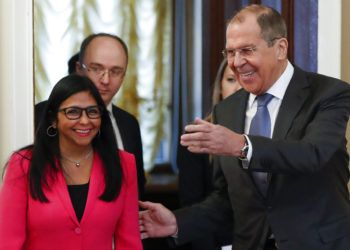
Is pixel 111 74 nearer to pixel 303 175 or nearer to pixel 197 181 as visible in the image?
pixel 197 181

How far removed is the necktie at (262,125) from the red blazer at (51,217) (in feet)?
1.55

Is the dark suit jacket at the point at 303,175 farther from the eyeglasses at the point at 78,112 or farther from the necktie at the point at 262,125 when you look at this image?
the eyeglasses at the point at 78,112

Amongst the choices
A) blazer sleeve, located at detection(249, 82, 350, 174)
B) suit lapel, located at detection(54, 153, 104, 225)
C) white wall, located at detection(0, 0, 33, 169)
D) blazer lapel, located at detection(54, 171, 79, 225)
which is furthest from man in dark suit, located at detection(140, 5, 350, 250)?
white wall, located at detection(0, 0, 33, 169)

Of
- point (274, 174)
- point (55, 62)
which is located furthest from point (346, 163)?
point (55, 62)

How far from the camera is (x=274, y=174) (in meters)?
1.92

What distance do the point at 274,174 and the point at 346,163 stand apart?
0.25 m

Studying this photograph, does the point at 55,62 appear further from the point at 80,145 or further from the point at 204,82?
the point at 80,145

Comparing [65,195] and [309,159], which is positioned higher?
[309,159]

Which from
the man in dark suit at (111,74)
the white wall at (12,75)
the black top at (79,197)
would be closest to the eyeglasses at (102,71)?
the man in dark suit at (111,74)

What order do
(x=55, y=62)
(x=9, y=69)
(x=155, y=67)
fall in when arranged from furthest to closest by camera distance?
(x=155, y=67), (x=55, y=62), (x=9, y=69)

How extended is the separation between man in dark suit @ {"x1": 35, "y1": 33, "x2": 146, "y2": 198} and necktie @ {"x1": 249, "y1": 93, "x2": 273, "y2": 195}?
0.73 metres

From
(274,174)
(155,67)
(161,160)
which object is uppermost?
(155,67)

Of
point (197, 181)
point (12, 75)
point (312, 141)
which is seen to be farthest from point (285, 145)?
point (12, 75)

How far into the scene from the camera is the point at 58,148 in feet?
6.88
